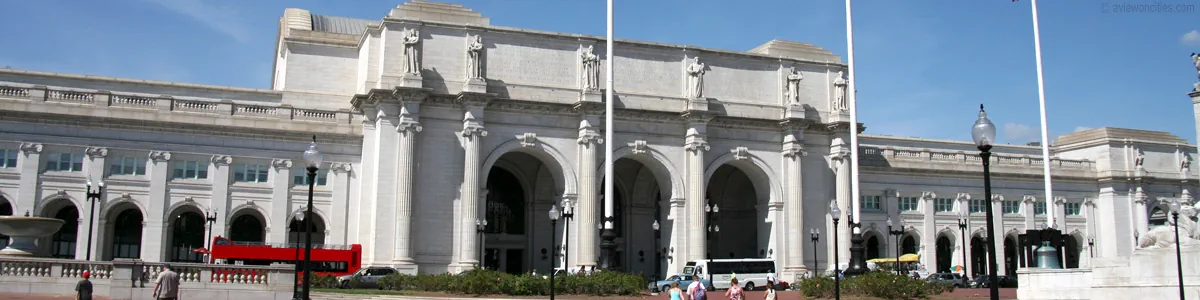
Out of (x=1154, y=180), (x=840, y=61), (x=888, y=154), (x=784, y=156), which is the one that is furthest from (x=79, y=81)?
(x=1154, y=180)

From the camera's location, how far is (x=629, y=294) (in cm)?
4822

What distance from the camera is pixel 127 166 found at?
58406 mm

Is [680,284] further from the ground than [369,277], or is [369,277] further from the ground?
[369,277]

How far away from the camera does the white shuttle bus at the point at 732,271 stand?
5888 centimetres

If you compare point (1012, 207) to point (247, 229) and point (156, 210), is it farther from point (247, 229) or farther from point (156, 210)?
point (156, 210)

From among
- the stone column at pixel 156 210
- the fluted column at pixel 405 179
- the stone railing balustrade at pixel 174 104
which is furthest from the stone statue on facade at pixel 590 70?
the stone column at pixel 156 210

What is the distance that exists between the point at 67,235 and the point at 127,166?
5.38m

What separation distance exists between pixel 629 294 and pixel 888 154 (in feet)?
124

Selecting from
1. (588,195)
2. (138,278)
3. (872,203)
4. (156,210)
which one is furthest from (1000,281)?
(138,278)

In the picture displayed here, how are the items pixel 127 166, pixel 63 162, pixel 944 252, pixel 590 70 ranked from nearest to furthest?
pixel 63 162 → pixel 127 166 → pixel 590 70 → pixel 944 252

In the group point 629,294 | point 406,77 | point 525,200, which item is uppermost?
point 406,77

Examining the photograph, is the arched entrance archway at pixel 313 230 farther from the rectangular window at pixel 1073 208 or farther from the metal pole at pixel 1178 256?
the rectangular window at pixel 1073 208

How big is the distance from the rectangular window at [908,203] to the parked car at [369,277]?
41177 millimetres

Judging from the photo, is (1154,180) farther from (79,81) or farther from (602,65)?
(79,81)
